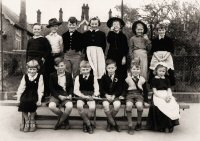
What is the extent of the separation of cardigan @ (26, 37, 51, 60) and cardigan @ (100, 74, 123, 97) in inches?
57.2

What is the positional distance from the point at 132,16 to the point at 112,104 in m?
14.1

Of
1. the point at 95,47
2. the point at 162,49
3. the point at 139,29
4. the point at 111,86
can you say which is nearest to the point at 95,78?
the point at 111,86

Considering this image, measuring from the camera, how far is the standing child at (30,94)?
5.80 meters

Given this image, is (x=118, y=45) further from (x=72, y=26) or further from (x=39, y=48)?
(x=39, y=48)

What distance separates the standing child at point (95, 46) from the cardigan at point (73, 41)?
0.41 ft

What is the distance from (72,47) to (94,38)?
0.51 metres

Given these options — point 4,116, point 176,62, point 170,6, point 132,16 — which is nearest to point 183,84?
point 176,62

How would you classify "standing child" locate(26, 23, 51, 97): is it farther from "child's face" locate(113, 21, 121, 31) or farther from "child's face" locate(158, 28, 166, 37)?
"child's face" locate(158, 28, 166, 37)

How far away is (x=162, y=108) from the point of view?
5.82 m

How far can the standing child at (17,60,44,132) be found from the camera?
580cm

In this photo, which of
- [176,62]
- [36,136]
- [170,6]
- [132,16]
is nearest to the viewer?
[36,136]

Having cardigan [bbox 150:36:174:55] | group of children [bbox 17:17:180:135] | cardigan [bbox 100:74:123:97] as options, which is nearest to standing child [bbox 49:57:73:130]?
group of children [bbox 17:17:180:135]

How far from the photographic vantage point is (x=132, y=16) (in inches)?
765

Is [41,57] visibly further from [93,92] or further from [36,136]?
[36,136]
